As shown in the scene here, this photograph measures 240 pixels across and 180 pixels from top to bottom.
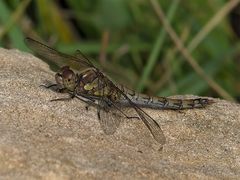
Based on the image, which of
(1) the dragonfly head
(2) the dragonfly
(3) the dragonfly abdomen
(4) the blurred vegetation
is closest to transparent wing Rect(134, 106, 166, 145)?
(2) the dragonfly

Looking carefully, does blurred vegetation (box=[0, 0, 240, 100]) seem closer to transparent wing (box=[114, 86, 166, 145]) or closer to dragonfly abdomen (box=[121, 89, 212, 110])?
dragonfly abdomen (box=[121, 89, 212, 110])

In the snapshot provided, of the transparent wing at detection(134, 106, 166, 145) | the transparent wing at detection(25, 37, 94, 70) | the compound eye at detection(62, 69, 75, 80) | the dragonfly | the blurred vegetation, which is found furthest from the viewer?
the blurred vegetation

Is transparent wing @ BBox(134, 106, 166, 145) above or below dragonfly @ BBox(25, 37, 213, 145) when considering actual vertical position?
below

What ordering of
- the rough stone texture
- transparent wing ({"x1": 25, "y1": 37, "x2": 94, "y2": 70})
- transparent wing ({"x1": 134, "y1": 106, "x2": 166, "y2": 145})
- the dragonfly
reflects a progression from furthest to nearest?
transparent wing ({"x1": 25, "y1": 37, "x2": 94, "y2": 70}) → the dragonfly → transparent wing ({"x1": 134, "y1": 106, "x2": 166, "y2": 145}) → the rough stone texture

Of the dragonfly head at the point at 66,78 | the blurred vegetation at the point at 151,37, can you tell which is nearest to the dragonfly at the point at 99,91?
the dragonfly head at the point at 66,78

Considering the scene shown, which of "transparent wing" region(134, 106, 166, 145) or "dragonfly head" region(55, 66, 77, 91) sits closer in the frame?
"transparent wing" region(134, 106, 166, 145)

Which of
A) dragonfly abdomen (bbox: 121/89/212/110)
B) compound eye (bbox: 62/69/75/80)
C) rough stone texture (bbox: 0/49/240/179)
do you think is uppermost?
compound eye (bbox: 62/69/75/80)

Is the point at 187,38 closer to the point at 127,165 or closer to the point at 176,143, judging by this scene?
the point at 176,143

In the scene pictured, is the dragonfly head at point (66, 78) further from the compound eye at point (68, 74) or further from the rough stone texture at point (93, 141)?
the rough stone texture at point (93, 141)
